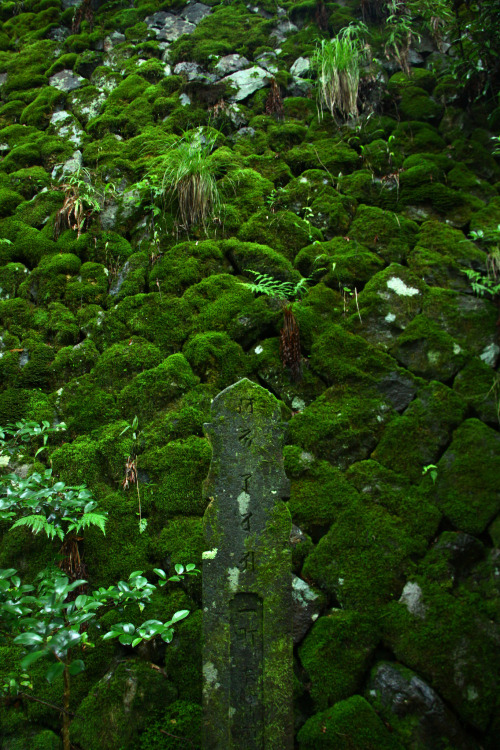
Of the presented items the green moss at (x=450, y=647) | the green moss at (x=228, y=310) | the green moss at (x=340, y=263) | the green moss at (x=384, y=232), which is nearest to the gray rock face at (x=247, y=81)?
the green moss at (x=384, y=232)

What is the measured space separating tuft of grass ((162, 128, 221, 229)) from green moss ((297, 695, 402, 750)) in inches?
154

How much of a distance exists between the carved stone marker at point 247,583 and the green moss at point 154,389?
102 cm

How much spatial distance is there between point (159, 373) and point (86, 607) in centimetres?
190

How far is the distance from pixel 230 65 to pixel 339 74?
61.1 inches

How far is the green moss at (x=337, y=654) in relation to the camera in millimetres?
2633

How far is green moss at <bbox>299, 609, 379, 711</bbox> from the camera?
8.64ft

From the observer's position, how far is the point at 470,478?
3129 mm

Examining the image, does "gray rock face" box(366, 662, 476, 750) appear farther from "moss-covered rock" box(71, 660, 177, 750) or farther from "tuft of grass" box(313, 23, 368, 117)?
"tuft of grass" box(313, 23, 368, 117)

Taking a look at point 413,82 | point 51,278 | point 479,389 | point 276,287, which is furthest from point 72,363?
point 413,82

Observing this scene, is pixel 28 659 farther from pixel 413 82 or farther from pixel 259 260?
pixel 413 82

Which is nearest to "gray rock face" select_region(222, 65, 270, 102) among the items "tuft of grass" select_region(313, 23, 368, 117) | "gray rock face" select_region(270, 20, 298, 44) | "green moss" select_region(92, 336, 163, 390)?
"tuft of grass" select_region(313, 23, 368, 117)

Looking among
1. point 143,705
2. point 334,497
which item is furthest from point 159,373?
point 143,705

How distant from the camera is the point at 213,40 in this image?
6.02 metres

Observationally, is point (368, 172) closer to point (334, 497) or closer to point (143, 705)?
point (334, 497)
